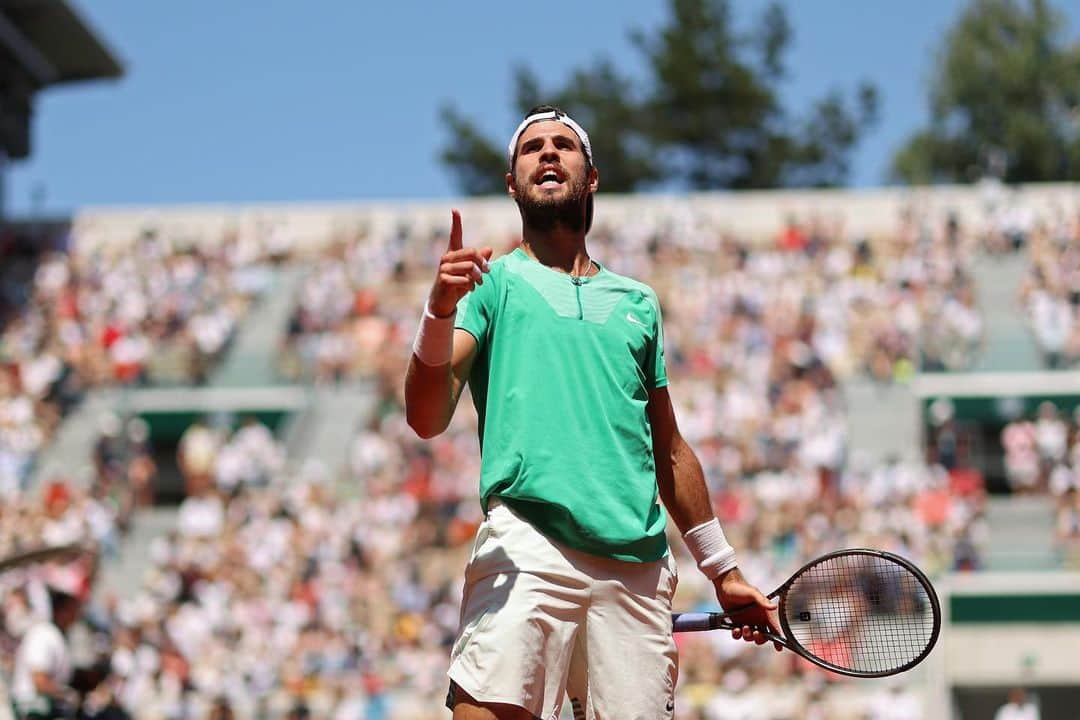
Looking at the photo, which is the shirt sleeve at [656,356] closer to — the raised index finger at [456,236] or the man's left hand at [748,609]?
the man's left hand at [748,609]

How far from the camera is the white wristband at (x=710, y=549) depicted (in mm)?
4781

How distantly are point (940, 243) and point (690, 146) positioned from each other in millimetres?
28965

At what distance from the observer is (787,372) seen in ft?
74.3

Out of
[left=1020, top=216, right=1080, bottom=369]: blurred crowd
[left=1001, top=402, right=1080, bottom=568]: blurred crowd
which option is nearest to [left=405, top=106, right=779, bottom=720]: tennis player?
[left=1001, top=402, right=1080, bottom=568]: blurred crowd

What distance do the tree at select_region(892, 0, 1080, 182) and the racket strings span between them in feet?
159

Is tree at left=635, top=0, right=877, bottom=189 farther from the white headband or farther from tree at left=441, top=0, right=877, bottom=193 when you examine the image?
the white headband

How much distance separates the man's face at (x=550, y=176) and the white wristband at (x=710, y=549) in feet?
2.96

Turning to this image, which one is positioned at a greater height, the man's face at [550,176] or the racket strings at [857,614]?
the man's face at [550,176]

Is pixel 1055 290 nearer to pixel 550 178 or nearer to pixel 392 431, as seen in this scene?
pixel 392 431

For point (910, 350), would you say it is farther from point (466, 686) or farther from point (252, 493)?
point (466, 686)

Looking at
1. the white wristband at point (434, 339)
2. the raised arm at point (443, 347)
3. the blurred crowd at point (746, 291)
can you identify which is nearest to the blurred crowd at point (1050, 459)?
the blurred crowd at point (746, 291)

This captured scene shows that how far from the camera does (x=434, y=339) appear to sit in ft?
14.0

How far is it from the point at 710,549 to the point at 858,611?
0.46m

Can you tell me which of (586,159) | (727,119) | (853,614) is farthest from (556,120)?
(727,119)
